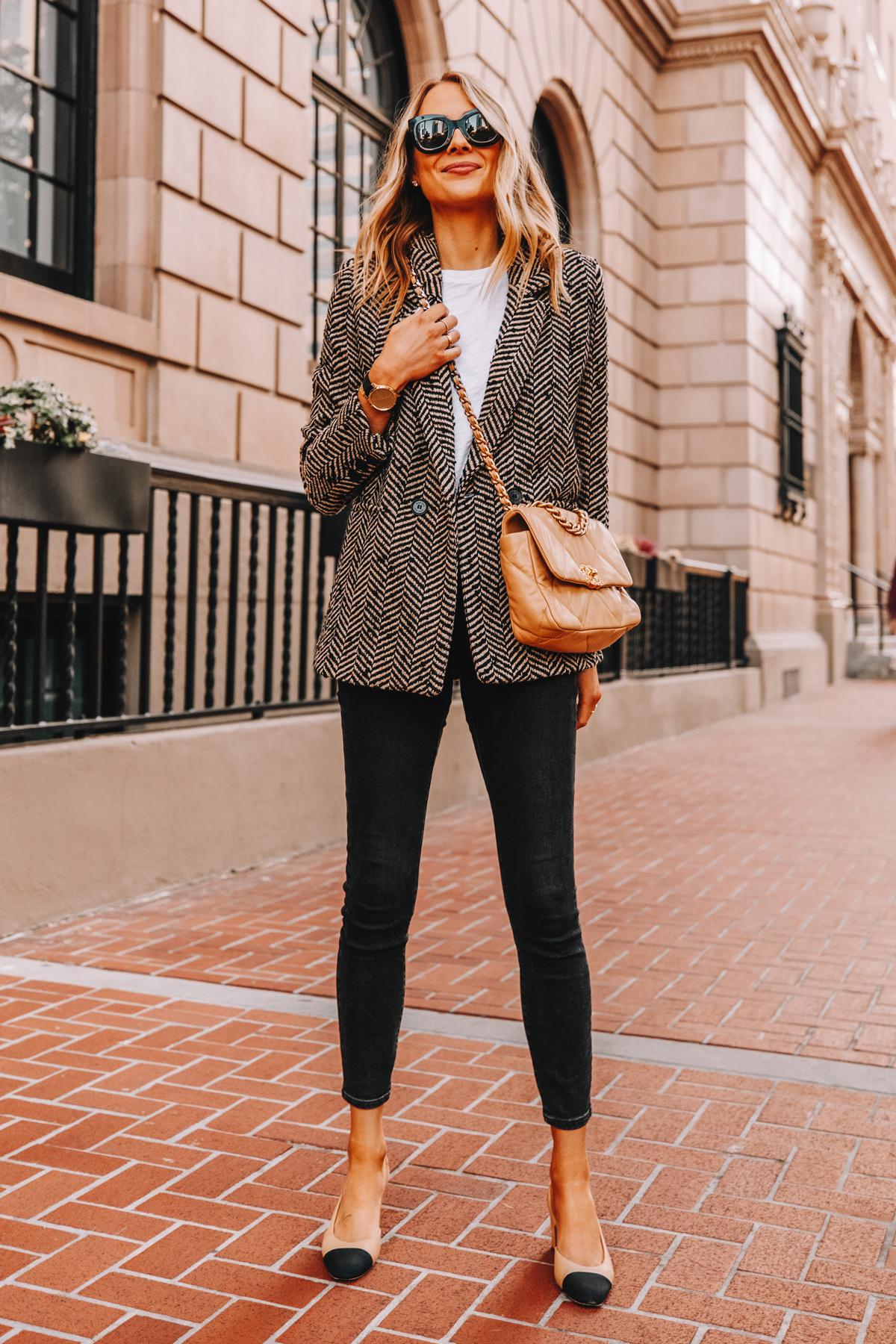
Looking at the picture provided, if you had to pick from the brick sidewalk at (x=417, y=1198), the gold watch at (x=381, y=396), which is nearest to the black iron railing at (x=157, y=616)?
the brick sidewalk at (x=417, y=1198)

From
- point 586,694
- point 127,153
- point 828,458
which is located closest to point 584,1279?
point 586,694

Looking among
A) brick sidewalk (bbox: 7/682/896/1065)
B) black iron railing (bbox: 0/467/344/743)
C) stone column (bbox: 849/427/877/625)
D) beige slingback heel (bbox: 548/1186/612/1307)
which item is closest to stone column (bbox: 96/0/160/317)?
black iron railing (bbox: 0/467/344/743)

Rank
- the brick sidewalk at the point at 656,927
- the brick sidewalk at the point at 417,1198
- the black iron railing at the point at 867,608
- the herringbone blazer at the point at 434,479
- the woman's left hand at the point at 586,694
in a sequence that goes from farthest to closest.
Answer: the black iron railing at the point at 867,608, the brick sidewalk at the point at 656,927, the woman's left hand at the point at 586,694, the herringbone blazer at the point at 434,479, the brick sidewalk at the point at 417,1198

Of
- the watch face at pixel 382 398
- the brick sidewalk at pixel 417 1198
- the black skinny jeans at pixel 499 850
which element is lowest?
the brick sidewalk at pixel 417 1198

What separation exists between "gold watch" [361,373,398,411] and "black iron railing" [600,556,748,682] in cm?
841

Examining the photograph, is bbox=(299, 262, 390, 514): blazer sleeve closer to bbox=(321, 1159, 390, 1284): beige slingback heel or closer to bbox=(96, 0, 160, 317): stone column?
bbox=(321, 1159, 390, 1284): beige slingback heel

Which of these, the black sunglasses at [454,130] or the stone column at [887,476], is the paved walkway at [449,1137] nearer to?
the black sunglasses at [454,130]

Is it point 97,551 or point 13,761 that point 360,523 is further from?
point 97,551

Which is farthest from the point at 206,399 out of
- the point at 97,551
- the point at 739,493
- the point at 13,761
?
the point at 739,493

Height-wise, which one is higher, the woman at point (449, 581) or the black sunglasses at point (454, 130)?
the black sunglasses at point (454, 130)

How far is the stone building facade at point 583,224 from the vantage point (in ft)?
23.3

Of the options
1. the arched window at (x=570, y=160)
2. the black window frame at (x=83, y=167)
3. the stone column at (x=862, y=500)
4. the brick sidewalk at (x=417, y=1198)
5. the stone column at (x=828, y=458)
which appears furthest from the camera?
the stone column at (x=862, y=500)

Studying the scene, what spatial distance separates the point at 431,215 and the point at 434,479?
0.55 m

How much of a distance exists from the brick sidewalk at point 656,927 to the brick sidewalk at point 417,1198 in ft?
1.66
